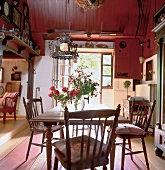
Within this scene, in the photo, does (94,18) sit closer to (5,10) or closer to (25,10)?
(25,10)

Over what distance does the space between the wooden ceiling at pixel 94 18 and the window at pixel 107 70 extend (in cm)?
80

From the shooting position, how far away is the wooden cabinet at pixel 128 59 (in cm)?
707

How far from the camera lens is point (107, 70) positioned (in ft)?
25.1

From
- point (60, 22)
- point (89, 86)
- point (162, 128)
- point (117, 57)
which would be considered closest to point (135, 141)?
point (162, 128)

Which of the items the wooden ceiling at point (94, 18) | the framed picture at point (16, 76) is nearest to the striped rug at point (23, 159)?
the wooden ceiling at point (94, 18)

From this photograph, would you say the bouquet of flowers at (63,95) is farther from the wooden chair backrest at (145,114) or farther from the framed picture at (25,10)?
the framed picture at (25,10)

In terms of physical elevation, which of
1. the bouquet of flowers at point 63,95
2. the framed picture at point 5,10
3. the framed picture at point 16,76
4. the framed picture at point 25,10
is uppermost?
the framed picture at point 25,10

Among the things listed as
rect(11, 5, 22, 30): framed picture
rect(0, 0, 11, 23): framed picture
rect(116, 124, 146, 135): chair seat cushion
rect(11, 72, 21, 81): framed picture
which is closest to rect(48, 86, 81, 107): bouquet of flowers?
rect(116, 124, 146, 135): chair seat cushion

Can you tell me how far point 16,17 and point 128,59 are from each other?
3.78m

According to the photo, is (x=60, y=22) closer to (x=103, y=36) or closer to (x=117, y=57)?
(x=103, y=36)

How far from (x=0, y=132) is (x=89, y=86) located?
243 cm

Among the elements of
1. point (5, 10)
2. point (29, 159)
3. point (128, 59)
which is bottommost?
point (29, 159)

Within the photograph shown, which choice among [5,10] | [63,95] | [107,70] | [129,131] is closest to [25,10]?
[5,10]

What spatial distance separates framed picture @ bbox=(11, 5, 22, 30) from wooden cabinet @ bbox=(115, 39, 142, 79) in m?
3.33
